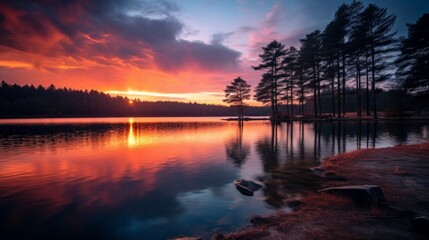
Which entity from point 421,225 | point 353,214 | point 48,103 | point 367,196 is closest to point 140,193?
point 353,214

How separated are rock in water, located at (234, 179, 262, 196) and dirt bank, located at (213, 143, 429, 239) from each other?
1.94 metres

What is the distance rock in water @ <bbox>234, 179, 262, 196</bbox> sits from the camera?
9.18 m

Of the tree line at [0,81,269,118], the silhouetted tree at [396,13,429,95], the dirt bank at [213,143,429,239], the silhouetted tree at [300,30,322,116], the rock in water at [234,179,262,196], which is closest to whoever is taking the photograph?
the dirt bank at [213,143,429,239]

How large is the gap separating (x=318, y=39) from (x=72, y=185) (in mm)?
60969

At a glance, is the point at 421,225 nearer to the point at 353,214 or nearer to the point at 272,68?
the point at 353,214

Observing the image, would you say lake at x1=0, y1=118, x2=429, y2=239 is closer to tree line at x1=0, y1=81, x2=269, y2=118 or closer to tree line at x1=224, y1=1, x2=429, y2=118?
tree line at x1=224, y1=1, x2=429, y2=118

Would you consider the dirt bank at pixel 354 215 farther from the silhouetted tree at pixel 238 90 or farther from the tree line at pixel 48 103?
the tree line at pixel 48 103

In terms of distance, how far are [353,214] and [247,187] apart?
417 centimetres

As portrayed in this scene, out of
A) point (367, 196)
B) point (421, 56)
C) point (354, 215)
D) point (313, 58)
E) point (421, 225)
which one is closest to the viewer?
point (421, 225)

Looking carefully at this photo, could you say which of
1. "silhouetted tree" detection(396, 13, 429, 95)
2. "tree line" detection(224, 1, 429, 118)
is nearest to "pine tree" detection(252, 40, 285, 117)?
"tree line" detection(224, 1, 429, 118)

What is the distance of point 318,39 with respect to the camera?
2189 inches

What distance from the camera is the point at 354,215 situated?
6.21 meters

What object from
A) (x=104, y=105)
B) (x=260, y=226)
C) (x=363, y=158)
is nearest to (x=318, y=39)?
(x=363, y=158)

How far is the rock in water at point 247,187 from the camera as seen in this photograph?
9.18 meters
